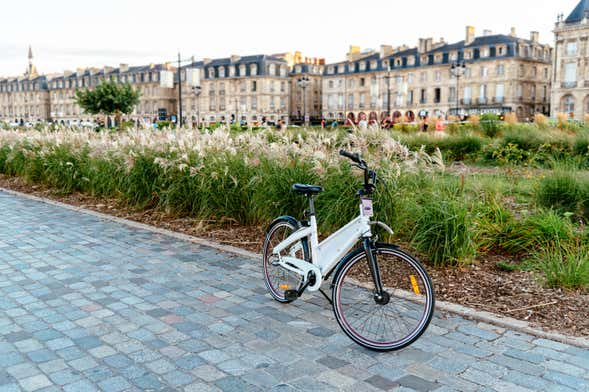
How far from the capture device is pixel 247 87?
87500 millimetres

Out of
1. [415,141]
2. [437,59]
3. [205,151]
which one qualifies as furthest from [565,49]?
[205,151]

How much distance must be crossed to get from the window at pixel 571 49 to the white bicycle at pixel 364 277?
221ft

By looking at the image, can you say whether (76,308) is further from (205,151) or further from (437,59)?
(437,59)

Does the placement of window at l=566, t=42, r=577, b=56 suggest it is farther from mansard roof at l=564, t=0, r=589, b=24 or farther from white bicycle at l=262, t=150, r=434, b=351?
white bicycle at l=262, t=150, r=434, b=351

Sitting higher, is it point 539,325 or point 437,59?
point 437,59

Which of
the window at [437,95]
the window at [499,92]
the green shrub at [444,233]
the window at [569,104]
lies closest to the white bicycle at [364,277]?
the green shrub at [444,233]

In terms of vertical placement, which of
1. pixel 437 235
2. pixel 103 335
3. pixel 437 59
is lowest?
pixel 103 335

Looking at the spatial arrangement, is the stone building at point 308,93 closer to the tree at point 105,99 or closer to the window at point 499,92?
the window at point 499,92

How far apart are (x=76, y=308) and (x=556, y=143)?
1160cm

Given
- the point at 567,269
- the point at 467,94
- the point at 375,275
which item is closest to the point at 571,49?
the point at 467,94

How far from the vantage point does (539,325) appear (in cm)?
423

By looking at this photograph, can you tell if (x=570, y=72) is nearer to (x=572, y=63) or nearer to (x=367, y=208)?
(x=572, y=63)

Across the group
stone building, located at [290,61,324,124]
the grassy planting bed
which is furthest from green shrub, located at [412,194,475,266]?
stone building, located at [290,61,324,124]

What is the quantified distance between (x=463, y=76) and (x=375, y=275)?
239 feet
